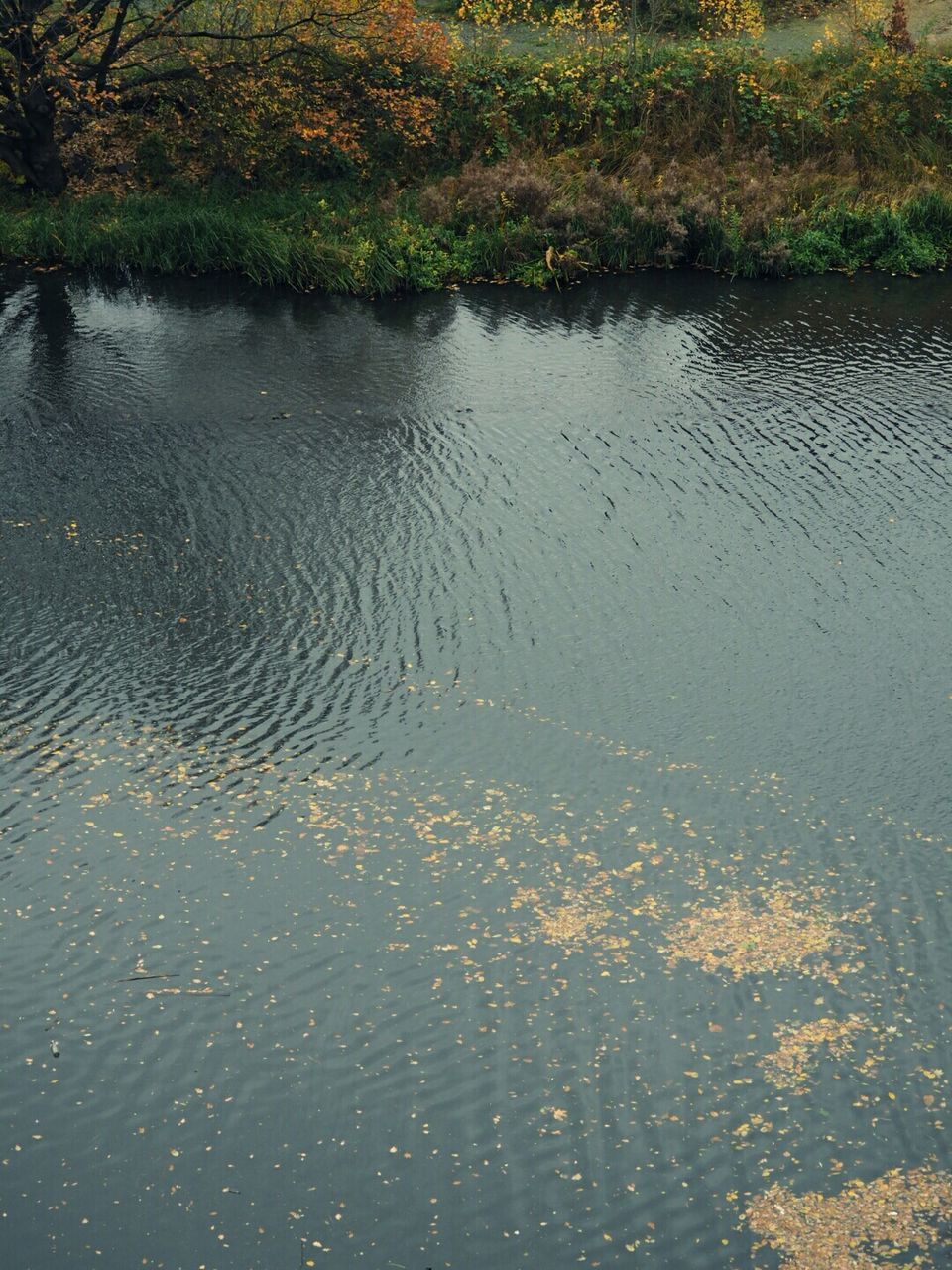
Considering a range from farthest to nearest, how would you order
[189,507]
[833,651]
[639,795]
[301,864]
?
[189,507] < [833,651] < [639,795] < [301,864]

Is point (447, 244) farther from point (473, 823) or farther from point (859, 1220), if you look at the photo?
point (859, 1220)

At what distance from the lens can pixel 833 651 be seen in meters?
11.7

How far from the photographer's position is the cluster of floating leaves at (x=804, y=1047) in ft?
25.3

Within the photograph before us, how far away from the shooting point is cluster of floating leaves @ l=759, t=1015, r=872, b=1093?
7.71 meters

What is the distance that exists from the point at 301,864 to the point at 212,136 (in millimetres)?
17936

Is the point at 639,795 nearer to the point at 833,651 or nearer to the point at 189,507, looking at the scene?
the point at 833,651

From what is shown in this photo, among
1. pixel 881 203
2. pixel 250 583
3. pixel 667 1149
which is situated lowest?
pixel 667 1149

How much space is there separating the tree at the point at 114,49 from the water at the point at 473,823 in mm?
7361

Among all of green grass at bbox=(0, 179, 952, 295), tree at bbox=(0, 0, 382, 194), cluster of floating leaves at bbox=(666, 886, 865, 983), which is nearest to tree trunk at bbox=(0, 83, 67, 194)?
tree at bbox=(0, 0, 382, 194)

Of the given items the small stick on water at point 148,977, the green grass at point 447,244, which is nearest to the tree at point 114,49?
the green grass at point 447,244

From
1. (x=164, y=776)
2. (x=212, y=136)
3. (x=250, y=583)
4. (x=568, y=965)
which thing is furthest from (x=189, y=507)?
(x=212, y=136)

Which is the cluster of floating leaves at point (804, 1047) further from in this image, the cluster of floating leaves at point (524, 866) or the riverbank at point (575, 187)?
the riverbank at point (575, 187)

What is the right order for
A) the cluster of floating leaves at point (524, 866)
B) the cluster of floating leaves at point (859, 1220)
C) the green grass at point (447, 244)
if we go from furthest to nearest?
1. the green grass at point (447, 244)
2. the cluster of floating leaves at point (524, 866)
3. the cluster of floating leaves at point (859, 1220)

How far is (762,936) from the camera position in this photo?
8.69 meters
